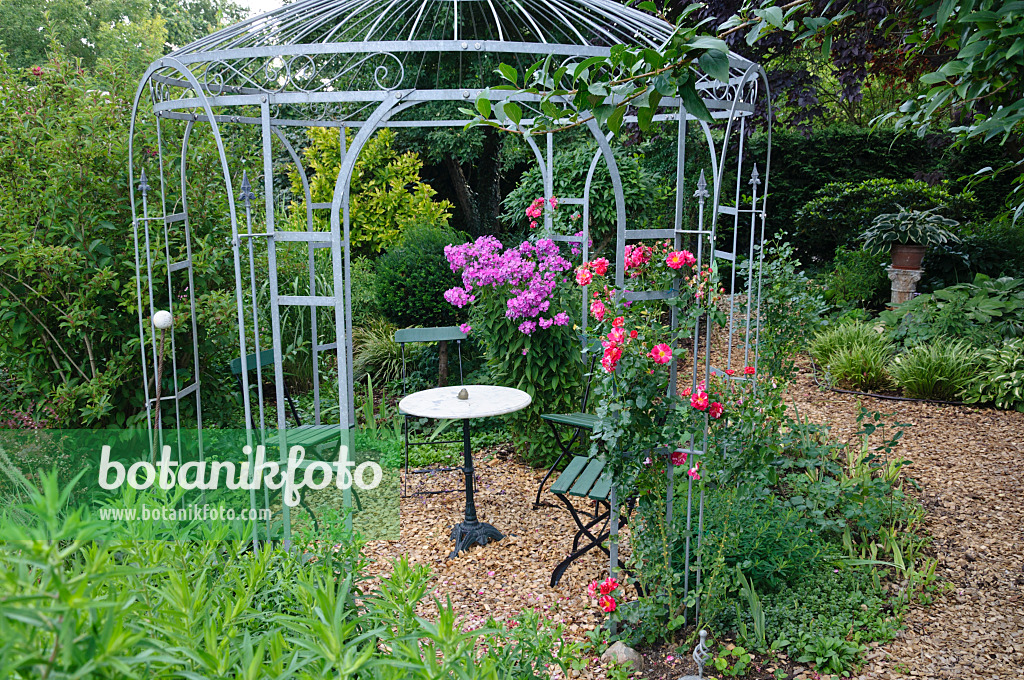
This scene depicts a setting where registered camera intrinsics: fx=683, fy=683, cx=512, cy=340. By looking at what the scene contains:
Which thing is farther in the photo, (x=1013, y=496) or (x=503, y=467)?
(x=503, y=467)

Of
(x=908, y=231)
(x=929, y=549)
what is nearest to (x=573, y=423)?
(x=929, y=549)

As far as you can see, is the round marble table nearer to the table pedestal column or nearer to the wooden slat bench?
the table pedestal column

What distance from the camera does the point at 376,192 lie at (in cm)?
766

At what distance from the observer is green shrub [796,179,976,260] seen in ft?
27.3

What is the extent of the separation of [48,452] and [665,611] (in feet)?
12.2

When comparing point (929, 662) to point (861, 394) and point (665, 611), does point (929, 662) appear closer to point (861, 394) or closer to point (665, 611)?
point (665, 611)

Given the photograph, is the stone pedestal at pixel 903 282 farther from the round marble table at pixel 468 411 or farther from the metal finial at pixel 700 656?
the metal finial at pixel 700 656

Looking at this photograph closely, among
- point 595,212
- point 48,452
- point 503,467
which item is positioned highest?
point 595,212

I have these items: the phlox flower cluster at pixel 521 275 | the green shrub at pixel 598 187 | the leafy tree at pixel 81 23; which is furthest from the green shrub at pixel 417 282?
the leafy tree at pixel 81 23

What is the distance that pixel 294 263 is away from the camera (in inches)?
241

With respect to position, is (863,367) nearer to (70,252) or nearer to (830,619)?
(830,619)

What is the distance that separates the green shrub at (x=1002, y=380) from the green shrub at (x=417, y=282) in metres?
4.46

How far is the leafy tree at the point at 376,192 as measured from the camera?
7.64m

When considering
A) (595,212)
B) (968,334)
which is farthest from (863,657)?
(968,334)
